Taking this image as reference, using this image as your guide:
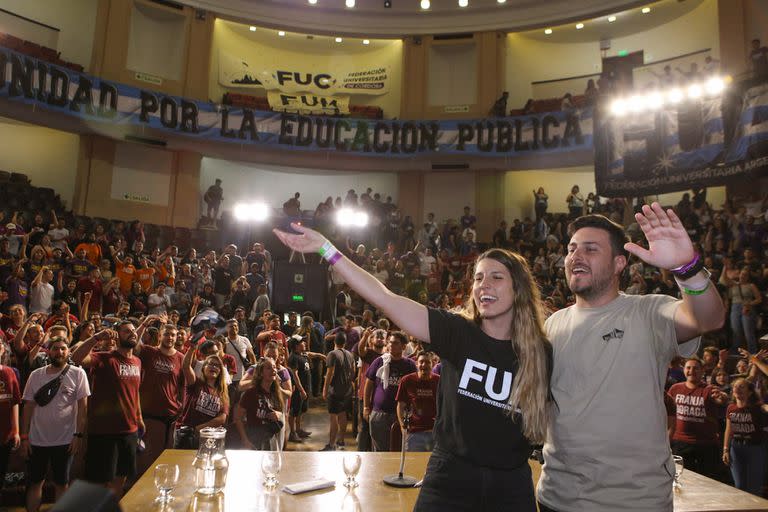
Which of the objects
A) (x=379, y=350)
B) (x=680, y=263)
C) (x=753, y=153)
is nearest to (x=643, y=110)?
(x=753, y=153)

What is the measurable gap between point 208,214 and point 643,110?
1238cm

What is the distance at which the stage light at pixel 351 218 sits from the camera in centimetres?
1662

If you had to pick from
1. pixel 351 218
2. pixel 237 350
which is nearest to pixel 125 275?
pixel 237 350

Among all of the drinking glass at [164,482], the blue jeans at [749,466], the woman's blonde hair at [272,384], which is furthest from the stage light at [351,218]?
the drinking glass at [164,482]

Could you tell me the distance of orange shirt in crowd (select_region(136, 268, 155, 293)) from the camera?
36.3 ft

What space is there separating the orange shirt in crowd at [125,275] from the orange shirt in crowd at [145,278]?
93 mm

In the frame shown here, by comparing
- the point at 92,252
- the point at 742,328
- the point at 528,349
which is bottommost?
the point at 528,349

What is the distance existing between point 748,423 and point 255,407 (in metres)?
5.03

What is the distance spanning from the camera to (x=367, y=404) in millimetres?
6605

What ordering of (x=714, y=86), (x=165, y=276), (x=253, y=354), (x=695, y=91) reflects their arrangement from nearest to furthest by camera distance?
(x=253, y=354)
(x=165, y=276)
(x=714, y=86)
(x=695, y=91)

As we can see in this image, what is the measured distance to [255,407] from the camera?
550 cm

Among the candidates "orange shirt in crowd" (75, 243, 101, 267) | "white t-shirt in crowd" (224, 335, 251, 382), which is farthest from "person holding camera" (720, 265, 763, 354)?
"orange shirt in crowd" (75, 243, 101, 267)

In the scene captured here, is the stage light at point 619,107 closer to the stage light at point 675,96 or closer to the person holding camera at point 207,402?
the stage light at point 675,96

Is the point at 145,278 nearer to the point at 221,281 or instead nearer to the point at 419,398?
the point at 221,281
